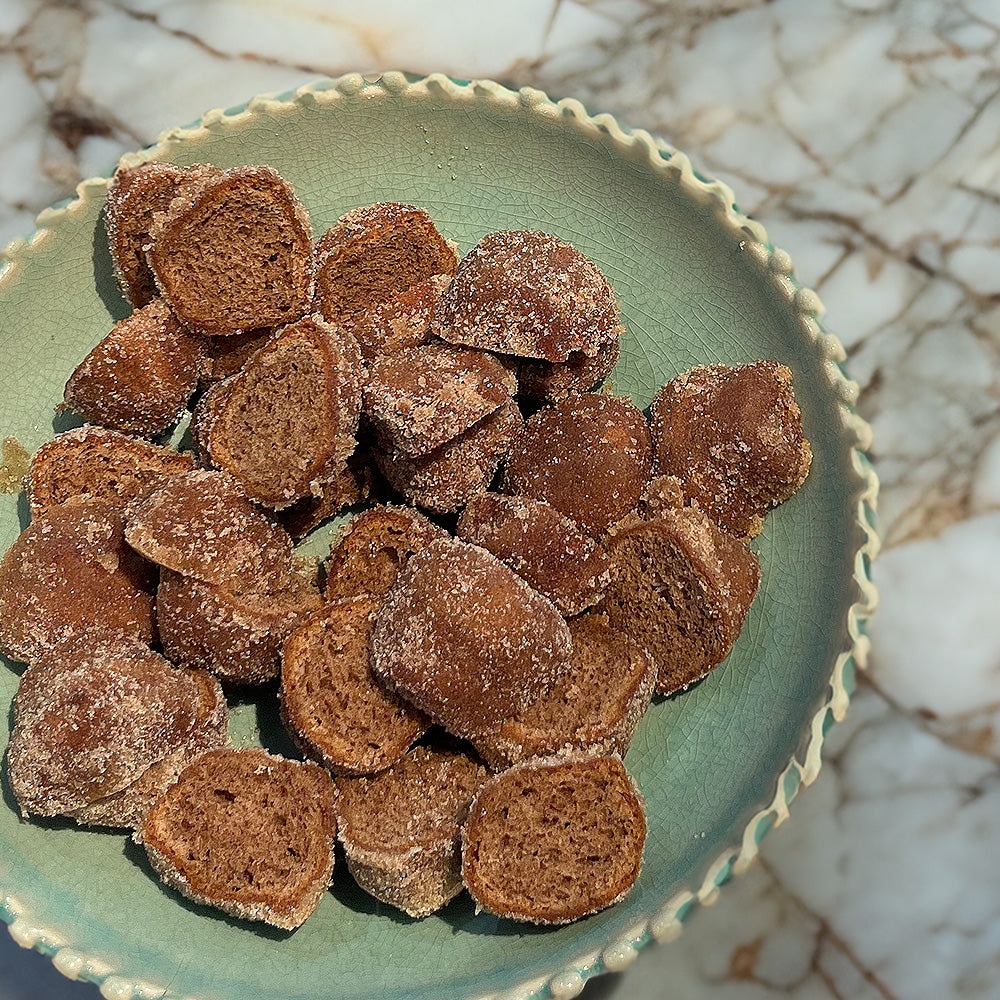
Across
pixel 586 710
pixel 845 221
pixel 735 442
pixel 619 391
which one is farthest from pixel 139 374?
pixel 845 221

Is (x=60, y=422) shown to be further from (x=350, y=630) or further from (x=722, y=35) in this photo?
(x=722, y=35)

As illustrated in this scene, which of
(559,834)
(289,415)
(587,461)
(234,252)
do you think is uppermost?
(234,252)

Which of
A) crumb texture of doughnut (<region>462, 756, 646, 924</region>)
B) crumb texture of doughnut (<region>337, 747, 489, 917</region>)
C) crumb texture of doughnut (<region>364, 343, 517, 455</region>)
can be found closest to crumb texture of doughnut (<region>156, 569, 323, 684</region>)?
crumb texture of doughnut (<region>337, 747, 489, 917</region>)

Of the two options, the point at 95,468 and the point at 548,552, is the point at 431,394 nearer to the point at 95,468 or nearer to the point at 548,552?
the point at 548,552

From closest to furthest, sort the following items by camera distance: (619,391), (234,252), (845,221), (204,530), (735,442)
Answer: (204,530) < (735,442) < (234,252) < (619,391) < (845,221)

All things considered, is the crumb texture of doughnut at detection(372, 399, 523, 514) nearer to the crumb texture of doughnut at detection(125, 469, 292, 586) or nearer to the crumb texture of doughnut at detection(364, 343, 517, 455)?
the crumb texture of doughnut at detection(364, 343, 517, 455)

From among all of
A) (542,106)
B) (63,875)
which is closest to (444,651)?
(63,875)

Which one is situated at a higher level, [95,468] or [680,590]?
[95,468]
